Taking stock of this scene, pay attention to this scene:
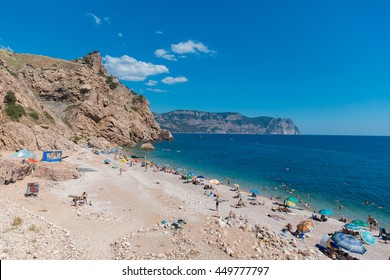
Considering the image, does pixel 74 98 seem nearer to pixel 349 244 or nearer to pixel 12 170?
pixel 12 170

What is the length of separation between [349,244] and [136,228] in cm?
1426

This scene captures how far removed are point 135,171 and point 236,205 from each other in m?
21.4

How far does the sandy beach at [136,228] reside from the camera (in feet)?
41.5

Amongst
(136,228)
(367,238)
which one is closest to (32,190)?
(136,228)

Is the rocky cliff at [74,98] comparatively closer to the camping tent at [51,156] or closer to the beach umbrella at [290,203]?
the camping tent at [51,156]

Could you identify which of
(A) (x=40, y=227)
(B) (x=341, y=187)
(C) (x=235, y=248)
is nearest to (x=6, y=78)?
(A) (x=40, y=227)

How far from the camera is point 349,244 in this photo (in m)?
15.9

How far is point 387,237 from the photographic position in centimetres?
2023

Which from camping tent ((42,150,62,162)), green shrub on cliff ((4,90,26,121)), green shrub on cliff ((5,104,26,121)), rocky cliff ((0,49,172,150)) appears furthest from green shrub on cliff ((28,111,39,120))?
camping tent ((42,150,62,162))

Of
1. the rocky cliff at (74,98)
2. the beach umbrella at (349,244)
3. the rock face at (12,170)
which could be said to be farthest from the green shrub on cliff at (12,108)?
the beach umbrella at (349,244)

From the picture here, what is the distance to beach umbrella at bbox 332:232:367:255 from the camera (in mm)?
15718

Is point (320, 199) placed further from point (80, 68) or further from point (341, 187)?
point (80, 68)

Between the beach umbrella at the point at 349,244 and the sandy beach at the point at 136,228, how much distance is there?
1381 millimetres

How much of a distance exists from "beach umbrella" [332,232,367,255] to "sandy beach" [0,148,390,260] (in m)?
1.38
